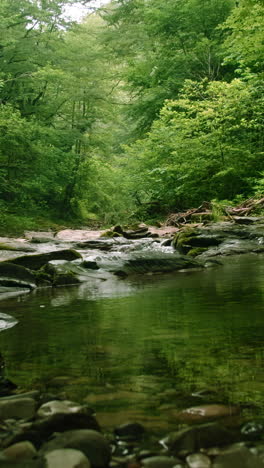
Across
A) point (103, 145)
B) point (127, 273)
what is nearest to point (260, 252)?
point (127, 273)

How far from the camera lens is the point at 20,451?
3.22 feet

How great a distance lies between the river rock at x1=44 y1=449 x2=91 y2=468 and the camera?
0.90 meters

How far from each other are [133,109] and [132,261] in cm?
1349

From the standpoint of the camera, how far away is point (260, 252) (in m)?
7.91

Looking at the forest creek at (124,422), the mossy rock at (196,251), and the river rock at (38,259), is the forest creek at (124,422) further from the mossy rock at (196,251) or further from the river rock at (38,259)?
the mossy rock at (196,251)

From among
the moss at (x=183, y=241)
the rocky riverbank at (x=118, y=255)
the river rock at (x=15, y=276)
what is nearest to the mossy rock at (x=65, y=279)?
the rocky riverbank at (x=118, y=255)

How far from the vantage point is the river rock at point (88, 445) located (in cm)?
97

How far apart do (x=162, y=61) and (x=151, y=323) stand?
53.4 feet

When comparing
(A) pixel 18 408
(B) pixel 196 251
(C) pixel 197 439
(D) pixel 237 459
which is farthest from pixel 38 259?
(D) pixel 237 459

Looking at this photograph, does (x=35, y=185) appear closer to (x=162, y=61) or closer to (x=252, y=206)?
(x=162, y=61)

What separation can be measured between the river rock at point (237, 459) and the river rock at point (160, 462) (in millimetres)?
91

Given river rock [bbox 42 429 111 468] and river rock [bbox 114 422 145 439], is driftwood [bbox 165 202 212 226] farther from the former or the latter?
river rock [bbox 42 429 111 468]

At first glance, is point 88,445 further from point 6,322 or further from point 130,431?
point 6,322

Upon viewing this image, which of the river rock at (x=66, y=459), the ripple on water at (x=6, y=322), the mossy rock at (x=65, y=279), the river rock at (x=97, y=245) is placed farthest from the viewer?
the river rock at (x=97, y=245)
